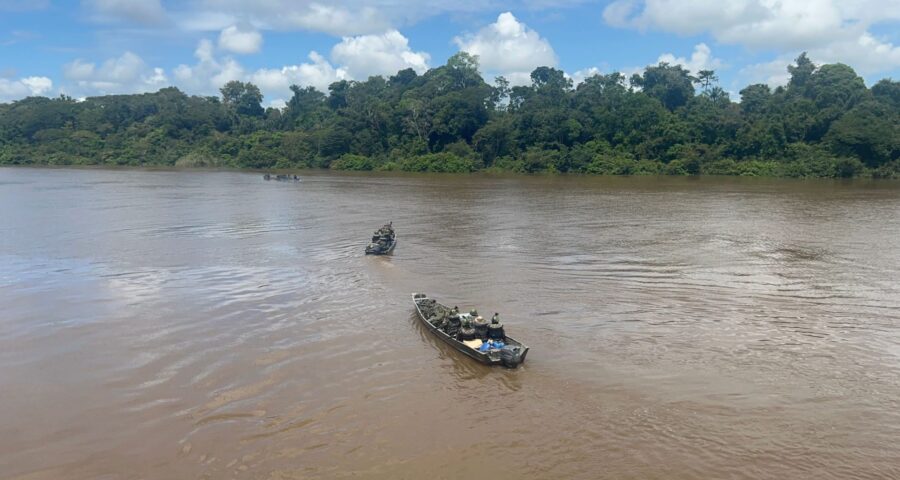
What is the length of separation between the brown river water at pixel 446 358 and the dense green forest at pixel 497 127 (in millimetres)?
53000

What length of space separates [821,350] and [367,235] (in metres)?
21.7

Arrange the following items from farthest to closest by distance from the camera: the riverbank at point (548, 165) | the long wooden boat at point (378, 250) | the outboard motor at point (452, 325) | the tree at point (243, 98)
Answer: the tree at point (243, 98), the riverbank at point (548, 165), the long wooden boat at point (378, 250), the outboard motor at point (452, 325)

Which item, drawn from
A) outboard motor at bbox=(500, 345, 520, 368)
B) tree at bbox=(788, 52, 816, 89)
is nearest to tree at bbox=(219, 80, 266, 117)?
tree at bbox=(788, 52, 816, 89)

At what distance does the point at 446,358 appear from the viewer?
579 inches

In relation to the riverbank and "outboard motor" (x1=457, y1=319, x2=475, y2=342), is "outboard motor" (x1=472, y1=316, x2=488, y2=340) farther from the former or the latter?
the riverbank

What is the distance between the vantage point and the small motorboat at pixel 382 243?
2644 cm

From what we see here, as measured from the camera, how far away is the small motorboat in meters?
26.4

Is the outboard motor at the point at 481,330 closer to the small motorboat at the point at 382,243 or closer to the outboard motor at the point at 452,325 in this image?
the outboard motor at the point at 452,325

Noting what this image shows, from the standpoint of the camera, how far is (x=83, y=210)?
40938 millimetres

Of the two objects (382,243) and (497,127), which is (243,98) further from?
(382,243)

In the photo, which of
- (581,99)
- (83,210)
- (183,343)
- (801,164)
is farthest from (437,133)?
(183,343)

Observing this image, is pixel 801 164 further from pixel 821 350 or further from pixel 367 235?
pixel 821 350

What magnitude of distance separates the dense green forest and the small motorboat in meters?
62.4

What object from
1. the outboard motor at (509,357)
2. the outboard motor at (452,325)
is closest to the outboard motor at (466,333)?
the outboard motor at (452,325)
